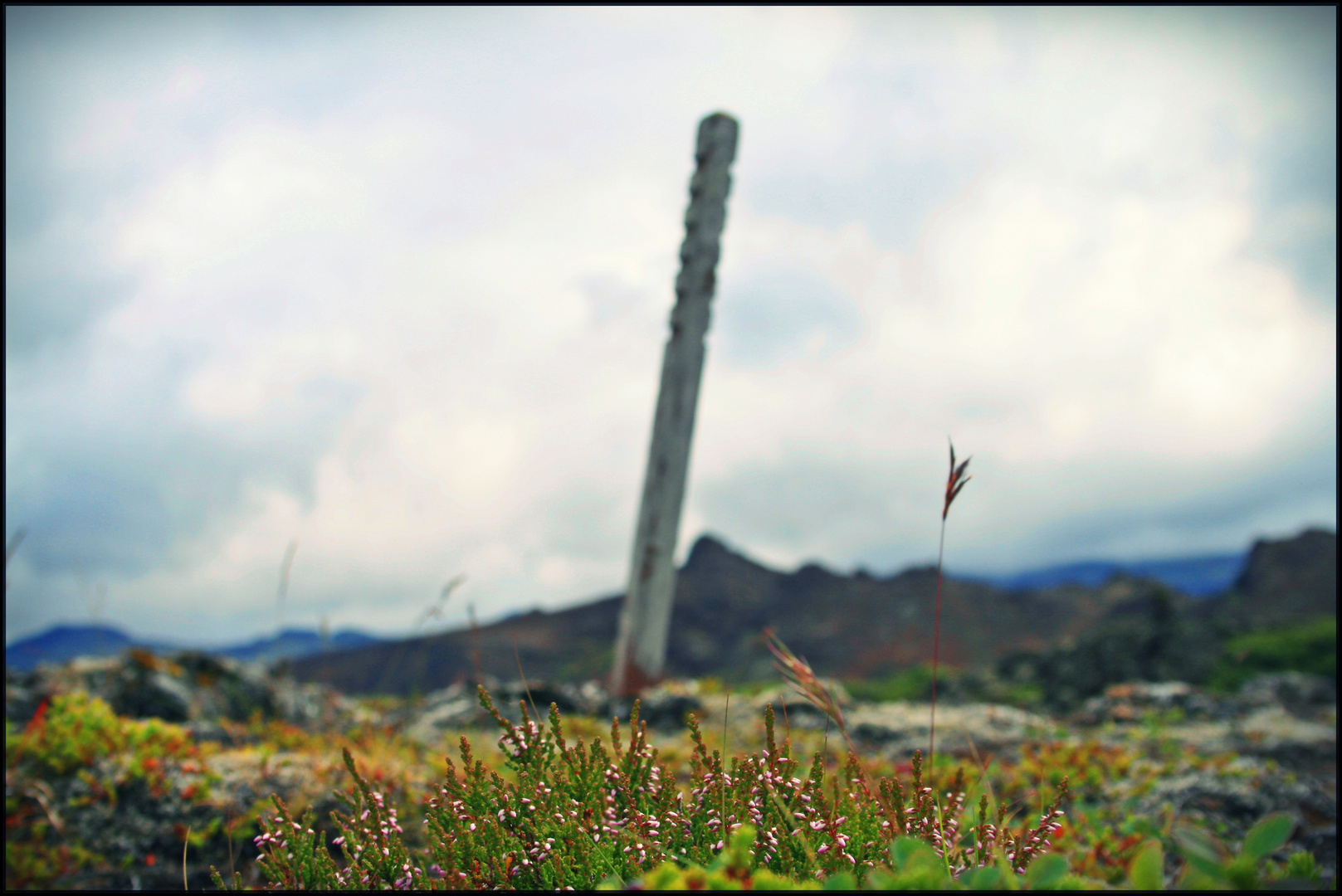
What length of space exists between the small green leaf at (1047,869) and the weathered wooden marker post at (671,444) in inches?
246

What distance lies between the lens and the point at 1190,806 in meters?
4.05

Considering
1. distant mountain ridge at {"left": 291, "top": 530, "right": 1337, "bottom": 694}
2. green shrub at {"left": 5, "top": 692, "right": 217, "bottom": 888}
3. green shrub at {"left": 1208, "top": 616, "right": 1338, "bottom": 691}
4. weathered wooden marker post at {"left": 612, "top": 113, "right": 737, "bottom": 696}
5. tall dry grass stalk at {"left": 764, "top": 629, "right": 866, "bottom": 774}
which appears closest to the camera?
tall dry grass stalk at {"left": 764, "top": 629, "right": 866, "bottom": 774}

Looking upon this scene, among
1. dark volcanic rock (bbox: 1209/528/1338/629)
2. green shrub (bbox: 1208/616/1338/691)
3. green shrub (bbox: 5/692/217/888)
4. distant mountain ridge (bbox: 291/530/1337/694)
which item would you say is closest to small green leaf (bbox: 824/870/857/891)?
green shrub (bbox: 5/692/217/888)

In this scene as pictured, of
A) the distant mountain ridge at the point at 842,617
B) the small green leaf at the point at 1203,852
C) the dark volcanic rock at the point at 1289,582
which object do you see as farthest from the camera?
the distant mountain ridge at the point at 842,617

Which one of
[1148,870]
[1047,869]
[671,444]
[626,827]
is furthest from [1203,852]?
[671,444]

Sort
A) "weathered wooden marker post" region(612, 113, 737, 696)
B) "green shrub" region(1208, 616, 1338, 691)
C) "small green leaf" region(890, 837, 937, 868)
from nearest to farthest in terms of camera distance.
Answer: "small green leaf" region(890, 837, 937, 868) → "weathered wooden marker post" region(612, 113, 737, 696) → "green shrub" region(1208, 616, 1338, 691)

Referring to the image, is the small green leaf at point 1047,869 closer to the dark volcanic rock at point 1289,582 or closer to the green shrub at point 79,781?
the green shrub at point 79,781

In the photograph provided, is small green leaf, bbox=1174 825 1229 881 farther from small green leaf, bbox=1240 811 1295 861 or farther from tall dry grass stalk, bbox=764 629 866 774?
tall dry grass stalk, bbox=764 629 866 774

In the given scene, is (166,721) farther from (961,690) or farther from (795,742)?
(961,690)

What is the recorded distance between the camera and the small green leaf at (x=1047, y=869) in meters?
1.00

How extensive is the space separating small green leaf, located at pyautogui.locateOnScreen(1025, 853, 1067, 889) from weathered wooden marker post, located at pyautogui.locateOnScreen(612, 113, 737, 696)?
246 inches

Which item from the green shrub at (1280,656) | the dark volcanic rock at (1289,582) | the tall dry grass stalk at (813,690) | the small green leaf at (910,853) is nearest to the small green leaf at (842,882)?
the small green leaf at (910,853)

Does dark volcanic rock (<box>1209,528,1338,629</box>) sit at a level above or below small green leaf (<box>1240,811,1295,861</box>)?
above

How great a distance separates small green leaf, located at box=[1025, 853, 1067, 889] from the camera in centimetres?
100
